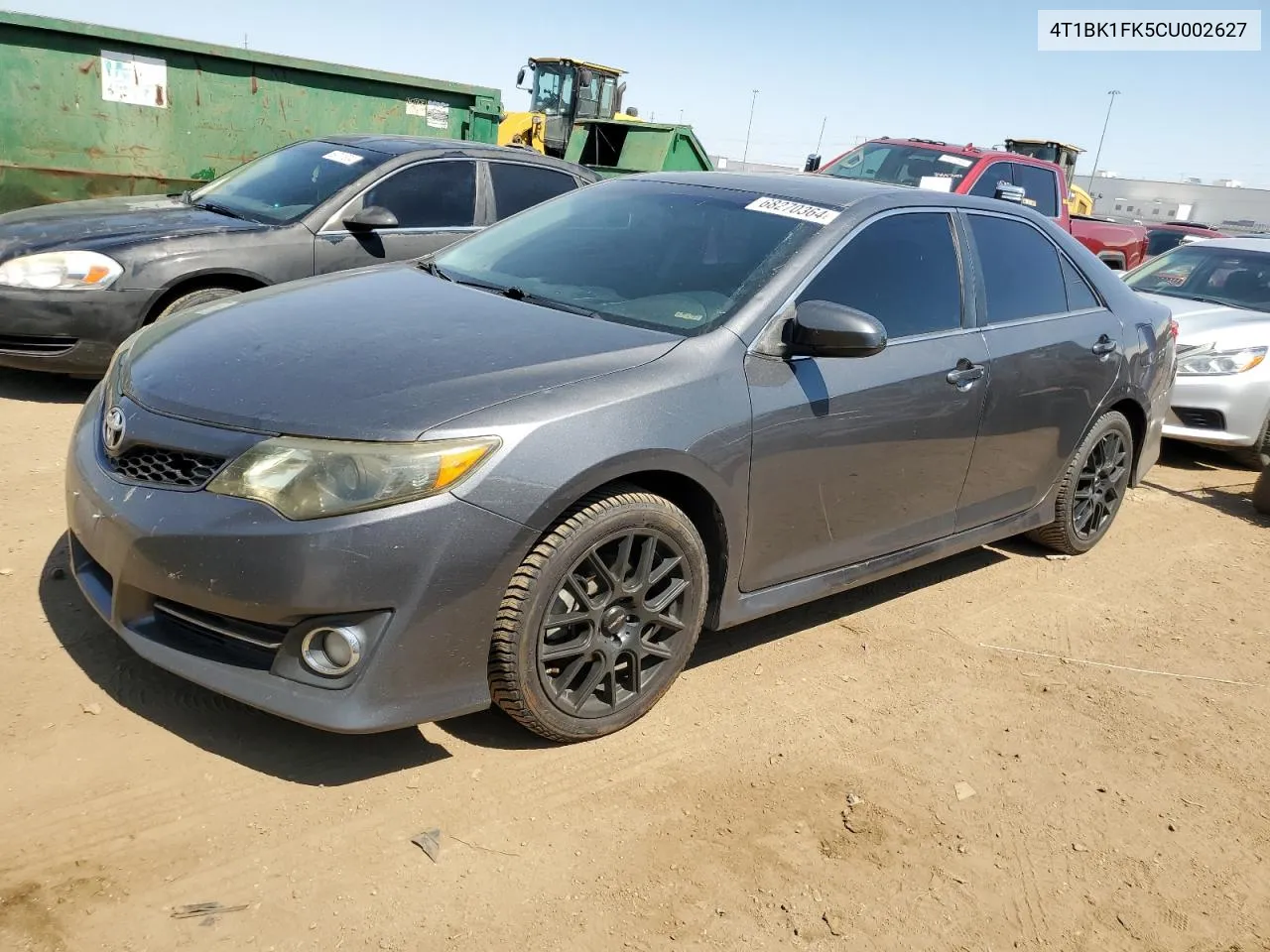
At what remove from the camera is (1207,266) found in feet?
27.5

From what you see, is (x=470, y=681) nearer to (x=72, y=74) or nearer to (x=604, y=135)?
(x=72, y=74)

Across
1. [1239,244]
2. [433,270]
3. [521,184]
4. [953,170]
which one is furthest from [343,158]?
[1239,244]

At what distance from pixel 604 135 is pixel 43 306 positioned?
10956 millimetres

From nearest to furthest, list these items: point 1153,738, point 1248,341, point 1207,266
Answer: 1. point 1153,738
2. point 1248,341
3. point 1207,266

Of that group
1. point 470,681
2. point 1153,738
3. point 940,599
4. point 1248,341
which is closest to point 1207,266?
point 1248,341

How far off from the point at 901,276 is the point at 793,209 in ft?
1.52

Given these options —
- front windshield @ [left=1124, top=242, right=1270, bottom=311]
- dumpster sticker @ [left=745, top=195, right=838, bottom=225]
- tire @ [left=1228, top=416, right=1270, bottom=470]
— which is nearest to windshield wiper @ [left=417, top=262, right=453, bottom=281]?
dumpster sticker @ [left=745, top=195, right=838, bottom=225]

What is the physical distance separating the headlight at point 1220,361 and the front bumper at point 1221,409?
4cm

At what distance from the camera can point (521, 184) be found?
708 centimetres

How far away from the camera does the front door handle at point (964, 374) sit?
12.9 ft

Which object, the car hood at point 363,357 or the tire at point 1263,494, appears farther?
the tire at point 1263,494

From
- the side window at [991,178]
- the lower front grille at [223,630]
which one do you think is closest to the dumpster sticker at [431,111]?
the side window at [991,178]

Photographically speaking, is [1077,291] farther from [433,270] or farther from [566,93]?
[566,93]

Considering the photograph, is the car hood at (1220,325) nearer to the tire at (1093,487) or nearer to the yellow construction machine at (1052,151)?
the tire at (1093,487)
